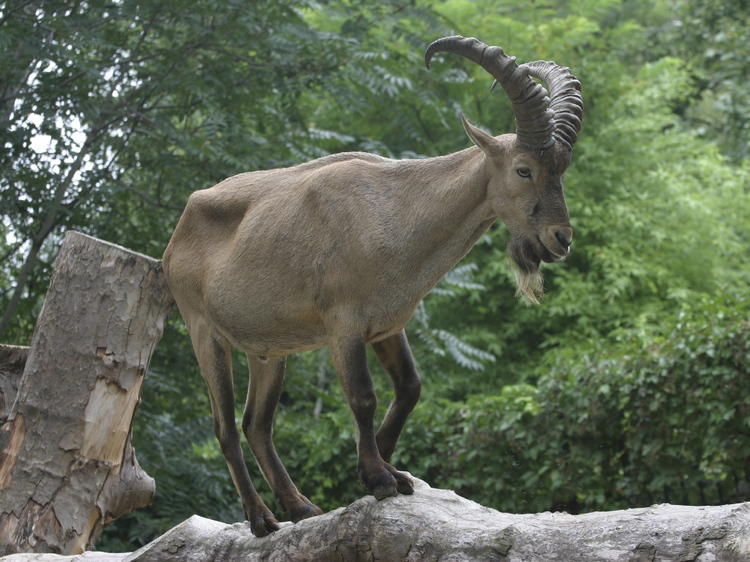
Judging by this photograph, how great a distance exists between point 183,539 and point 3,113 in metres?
4.55

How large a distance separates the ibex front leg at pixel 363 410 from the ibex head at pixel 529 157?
78cm

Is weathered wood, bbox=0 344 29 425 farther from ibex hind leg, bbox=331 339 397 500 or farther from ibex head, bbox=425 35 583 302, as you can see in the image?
ibex head, bbox=425 35 583 302

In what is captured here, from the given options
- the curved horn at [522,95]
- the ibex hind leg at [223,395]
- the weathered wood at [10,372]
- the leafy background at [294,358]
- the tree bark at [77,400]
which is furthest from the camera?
the leafy background at [294,358]

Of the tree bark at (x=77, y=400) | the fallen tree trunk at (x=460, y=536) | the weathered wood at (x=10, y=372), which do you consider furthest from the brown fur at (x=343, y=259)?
the weathered wood at (x=10, y=372)

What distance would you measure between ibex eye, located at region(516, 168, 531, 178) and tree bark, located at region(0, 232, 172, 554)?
2371 mm

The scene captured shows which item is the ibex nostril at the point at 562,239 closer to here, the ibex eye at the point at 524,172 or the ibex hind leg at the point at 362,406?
the ibex eye at the point at 524,172

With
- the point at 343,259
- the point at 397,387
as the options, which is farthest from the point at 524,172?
the point at 397,387

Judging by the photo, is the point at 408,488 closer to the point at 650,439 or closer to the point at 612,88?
the point at 650,439

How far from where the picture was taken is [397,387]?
4234mm

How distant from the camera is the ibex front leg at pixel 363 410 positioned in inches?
151

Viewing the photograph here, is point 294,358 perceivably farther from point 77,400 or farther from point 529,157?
point 529,157

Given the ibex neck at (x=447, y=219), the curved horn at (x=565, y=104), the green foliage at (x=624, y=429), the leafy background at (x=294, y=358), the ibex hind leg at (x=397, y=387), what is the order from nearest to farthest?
1. the curved horn at (x=565, y=104)
2. the ibex neck at (x=447, y=219)
3. the ibex hind leg at (x=397, y=387)
4. the green foliage at (x=624, y=429)
5. the leafy background at (x=294, y=358)

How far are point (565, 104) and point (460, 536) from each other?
1775 millimetres

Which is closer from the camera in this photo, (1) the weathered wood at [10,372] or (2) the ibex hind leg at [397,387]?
(2) the ibex hind leg at [397,387]
